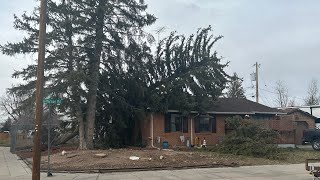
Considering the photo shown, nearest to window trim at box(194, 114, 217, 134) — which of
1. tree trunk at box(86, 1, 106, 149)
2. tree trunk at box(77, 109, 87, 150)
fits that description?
tree trunk at box(86, 1, 106, 149)

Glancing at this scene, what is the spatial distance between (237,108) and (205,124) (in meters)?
3.98

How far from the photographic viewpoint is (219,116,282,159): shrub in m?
26.4

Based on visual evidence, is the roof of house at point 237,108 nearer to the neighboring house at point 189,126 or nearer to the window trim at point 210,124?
the neighboring house at point 189,126

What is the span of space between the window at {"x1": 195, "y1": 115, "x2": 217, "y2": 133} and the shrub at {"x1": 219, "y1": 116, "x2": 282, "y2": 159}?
19.6 feet

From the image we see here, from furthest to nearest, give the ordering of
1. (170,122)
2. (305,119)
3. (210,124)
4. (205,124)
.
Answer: (305,119) → (210,124) → (205,124) → (170,122)

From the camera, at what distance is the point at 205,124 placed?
36438mm

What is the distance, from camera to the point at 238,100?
42594mm

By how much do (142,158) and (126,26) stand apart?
11.7 m

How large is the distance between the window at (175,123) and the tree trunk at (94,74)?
6683 mm

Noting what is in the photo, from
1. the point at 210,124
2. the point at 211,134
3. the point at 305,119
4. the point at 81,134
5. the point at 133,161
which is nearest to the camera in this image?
the point at 133,161

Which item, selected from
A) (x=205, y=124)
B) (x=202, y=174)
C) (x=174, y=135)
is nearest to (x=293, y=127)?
(x=205, y=124)

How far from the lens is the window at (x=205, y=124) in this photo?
118ft

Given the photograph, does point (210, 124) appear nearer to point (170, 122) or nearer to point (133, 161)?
point (170, 122)

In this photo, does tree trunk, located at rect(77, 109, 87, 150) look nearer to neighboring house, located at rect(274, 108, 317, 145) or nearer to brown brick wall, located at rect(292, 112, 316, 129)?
neighboring house, located at rect(274, 108, 317, 145)
